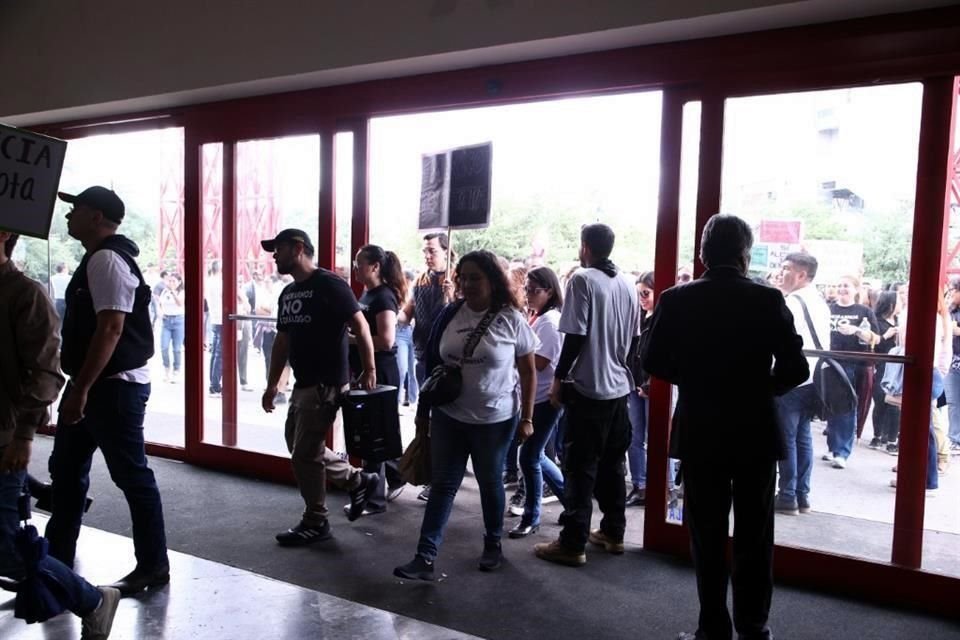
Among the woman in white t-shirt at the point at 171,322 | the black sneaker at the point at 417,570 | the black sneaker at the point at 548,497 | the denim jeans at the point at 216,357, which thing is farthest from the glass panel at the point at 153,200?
the black sneaker at the point at 417,570

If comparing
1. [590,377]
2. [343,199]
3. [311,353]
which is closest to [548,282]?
[590,377]

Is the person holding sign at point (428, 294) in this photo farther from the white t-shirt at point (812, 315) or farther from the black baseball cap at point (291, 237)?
the white t-shirt at point (812, 315)

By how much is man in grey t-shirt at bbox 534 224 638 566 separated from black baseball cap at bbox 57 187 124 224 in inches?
76.5

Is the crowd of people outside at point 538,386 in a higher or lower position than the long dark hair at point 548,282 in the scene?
lower

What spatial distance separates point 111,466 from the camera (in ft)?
9.77

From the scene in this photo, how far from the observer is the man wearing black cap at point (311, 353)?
11.9ft

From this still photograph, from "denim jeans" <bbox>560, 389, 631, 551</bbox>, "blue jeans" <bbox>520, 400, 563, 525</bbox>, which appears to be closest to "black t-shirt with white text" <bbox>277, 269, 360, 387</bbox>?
"blue jeans" <bbox>520, 400, 563, 525</bbox>

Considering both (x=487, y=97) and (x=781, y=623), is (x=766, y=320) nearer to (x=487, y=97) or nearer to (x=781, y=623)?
(x=781, y=623)

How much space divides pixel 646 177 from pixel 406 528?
2.23 metres

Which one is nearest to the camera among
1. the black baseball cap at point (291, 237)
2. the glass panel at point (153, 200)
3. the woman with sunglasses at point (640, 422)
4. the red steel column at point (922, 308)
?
the red steel column at point (922, 308)

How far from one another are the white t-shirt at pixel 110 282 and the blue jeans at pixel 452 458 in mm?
1324

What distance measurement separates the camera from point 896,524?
3277 mm

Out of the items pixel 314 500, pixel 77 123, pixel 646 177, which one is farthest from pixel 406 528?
pixel 77 123

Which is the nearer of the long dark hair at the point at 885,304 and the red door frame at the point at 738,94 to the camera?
the red door frame at the point at 738,94
